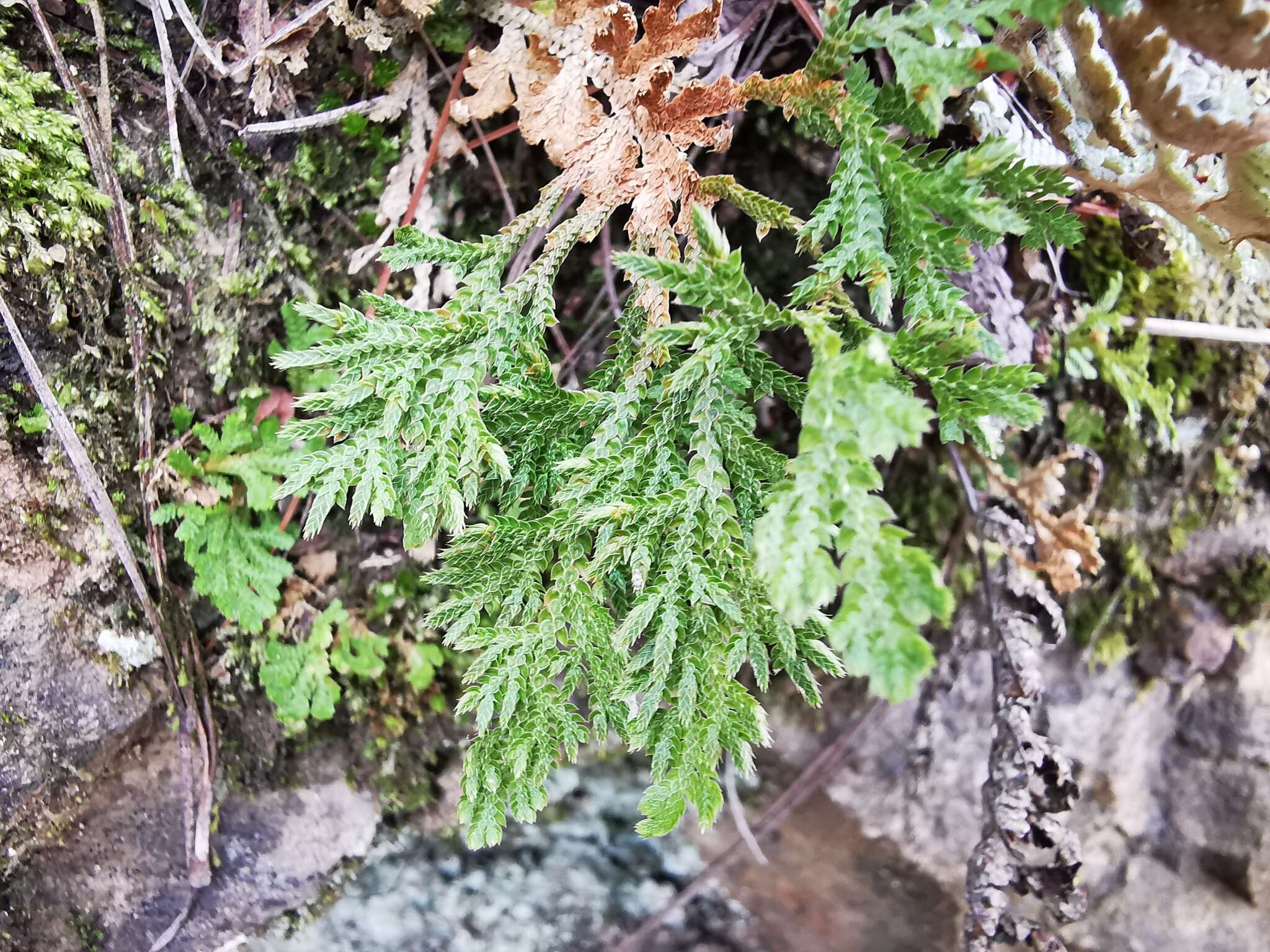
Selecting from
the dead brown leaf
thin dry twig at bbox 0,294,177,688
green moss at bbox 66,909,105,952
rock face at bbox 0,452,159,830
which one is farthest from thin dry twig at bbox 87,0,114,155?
green moss at bbox 66,909,105,952

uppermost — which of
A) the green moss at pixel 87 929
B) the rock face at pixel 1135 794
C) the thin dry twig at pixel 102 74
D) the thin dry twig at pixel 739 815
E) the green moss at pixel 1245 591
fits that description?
the thin dry twig at pixel 102 74

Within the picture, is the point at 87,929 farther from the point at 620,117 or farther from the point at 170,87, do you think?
the point at 620,117

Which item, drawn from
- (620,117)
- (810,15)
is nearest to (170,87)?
(620,117)

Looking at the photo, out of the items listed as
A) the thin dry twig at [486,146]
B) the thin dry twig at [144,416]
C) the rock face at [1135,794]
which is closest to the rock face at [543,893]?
the thin dry twig at [144,416]

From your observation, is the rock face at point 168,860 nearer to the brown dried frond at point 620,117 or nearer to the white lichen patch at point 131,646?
the white lichen patch at point 131,646

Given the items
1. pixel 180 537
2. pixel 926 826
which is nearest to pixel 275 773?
pixel 180 537
